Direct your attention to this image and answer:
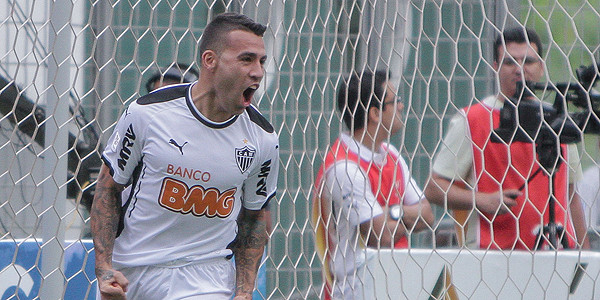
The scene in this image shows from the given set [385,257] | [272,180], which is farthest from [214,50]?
[385,257]

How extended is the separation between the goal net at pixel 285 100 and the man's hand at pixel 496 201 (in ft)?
0.41

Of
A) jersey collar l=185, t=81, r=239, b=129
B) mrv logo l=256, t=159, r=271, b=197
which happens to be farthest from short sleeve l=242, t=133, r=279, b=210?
jersey collar l=185, t=81, r=239, b=129

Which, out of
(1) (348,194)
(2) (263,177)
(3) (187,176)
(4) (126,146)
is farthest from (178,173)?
(1) (348,194)

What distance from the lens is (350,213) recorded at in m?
3.33

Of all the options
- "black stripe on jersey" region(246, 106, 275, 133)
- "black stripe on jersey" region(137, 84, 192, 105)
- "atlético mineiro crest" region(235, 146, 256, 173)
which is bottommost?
"atlético mineiro crest" region(235, 146, 256, 173)

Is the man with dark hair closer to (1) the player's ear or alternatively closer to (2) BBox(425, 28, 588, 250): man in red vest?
(1) the player's ear

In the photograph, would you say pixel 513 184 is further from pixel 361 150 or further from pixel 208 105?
pixel 208 105

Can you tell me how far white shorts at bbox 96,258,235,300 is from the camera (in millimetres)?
2600

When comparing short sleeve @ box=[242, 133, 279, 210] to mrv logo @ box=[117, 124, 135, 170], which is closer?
mrv logo @ box=[117, 124, 135, 170]

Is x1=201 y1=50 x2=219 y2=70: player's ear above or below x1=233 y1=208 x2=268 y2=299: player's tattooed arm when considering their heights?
above

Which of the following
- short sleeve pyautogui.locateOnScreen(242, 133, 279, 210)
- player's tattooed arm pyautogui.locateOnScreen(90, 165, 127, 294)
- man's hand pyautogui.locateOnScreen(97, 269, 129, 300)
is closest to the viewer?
man's hand pyautogui.locateOnScreen(97, 269, 129, 300)

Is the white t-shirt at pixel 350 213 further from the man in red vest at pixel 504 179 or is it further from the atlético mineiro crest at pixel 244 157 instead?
the atlético mineiro crest at pixel 244 157

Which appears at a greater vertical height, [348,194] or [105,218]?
[105,218]

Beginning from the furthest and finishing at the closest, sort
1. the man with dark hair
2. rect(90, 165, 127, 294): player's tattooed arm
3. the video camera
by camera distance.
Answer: the man with dark hair → the video camera → rect(90, 165, 127, 294): player's tattooed arm
